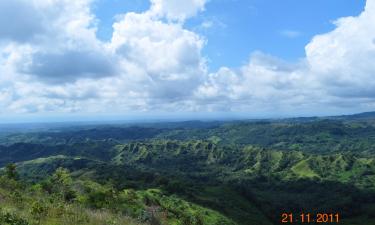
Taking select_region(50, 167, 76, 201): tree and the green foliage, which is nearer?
the green foliage

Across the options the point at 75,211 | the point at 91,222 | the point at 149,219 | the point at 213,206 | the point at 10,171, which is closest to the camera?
the point at 91,222

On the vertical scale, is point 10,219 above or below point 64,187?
above

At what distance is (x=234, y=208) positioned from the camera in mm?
194250

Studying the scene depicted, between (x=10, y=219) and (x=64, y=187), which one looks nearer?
(x=10, y=219)

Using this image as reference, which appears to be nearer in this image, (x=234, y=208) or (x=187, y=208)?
(x=187, y=208)

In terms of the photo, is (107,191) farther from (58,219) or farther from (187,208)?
(187,208)

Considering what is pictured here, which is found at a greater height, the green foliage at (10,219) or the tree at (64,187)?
the green foliage at (10,219)

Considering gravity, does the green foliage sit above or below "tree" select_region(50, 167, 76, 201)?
above

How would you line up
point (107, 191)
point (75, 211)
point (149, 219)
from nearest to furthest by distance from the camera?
point (75, 211), point (149, 219), point (107, 191)

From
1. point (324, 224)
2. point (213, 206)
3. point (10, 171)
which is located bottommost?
point (324, 224)

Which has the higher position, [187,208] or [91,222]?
[91,222]

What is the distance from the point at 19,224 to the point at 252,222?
525 feet

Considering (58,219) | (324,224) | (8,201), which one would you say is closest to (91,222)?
(58,219)

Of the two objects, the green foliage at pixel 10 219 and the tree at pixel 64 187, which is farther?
the tree at pixel 64 187
